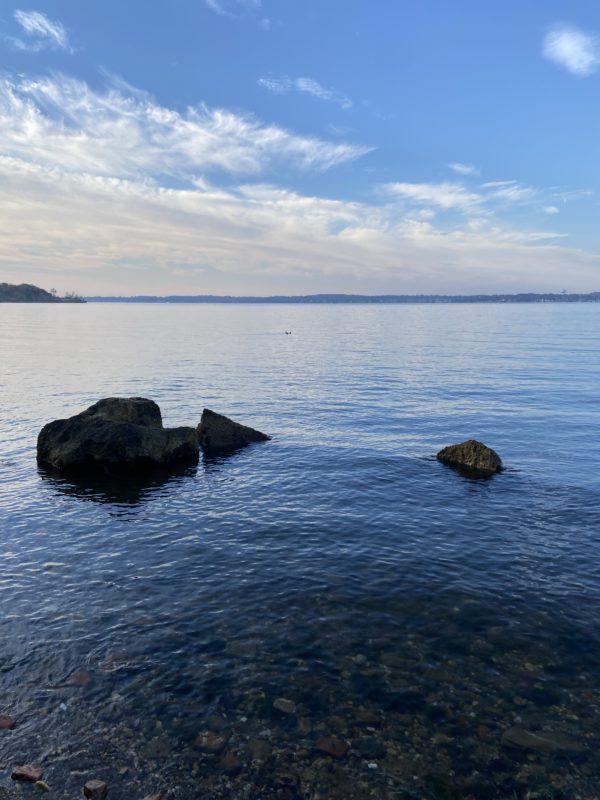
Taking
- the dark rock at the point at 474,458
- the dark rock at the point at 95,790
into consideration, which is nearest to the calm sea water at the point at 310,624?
the dark rock at the point at 95,790

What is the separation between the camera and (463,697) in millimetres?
11727

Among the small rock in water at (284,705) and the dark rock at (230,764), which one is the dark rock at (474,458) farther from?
the dark rock at (230,764)

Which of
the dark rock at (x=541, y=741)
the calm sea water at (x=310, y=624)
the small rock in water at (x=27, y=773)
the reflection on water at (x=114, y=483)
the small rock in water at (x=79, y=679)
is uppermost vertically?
the small rock in water at (x=27, y=773)

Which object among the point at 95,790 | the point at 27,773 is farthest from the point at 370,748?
the point at 27,773

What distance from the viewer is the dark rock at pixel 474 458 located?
94.6 feet

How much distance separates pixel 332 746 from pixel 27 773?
18.4 feet

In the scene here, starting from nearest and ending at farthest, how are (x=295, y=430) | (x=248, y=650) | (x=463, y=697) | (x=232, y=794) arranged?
1. (x=232, y=794)
2. (x=463, y=697)
3. (x=248, y=650)
4. (x=295, y=430)

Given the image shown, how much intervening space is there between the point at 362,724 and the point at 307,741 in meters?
1.22

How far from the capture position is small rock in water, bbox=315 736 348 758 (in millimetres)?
10203

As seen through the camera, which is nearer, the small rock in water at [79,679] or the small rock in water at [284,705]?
the small rock in water at [284,705]

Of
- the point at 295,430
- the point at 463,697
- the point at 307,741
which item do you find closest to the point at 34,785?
the point at 307,741

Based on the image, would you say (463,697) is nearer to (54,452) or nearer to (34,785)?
(34,785)

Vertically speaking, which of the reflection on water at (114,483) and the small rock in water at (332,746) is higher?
the small rock in water at (332,746)

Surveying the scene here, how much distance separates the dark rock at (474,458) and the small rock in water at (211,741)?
70.0 ft
